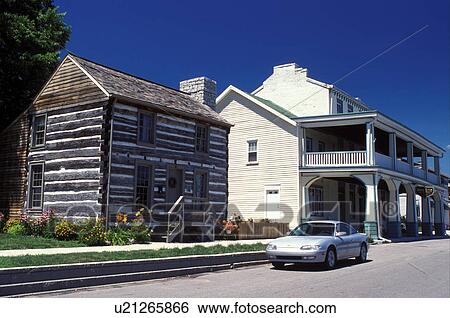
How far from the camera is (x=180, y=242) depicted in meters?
19.7

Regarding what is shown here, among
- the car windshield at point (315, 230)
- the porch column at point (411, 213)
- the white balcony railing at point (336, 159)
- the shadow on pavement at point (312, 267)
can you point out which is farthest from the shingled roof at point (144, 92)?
the porch column at point (411, 213)

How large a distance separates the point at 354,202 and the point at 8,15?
26963mm

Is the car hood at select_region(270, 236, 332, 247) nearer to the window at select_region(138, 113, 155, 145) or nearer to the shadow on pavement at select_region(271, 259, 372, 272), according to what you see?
the shadow on pavement at select_region(271, 259, 372, 272)

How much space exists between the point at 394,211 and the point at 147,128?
1882 cm

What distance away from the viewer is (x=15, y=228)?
1952cm

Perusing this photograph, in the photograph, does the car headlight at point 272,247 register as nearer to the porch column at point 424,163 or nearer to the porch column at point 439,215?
the porch column at point 424,163

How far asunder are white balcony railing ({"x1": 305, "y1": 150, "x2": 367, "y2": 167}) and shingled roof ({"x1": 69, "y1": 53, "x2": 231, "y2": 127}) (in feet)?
25.6

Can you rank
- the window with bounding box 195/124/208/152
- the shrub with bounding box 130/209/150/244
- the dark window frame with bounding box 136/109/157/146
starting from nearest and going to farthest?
the shrub with bounding box 130/209/150/244, the dark window frame with bounding box 136/109/157/146, the window with bounding box 195/124/208/152

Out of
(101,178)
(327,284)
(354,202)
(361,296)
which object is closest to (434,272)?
(327,284)

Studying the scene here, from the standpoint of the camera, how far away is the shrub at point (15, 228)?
63.2 ft

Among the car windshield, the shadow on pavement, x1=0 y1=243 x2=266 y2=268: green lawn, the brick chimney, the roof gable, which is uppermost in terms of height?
the brick chimney

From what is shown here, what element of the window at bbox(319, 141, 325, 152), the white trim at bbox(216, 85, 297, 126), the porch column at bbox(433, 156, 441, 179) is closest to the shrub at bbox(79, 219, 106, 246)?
the white trim at bbox(216, 85, 297, 126)

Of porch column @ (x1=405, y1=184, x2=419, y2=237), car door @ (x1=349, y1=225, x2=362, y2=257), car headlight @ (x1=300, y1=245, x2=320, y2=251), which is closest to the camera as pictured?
car headlight @ (x1=300, y1=245, x2=320, y2=251)

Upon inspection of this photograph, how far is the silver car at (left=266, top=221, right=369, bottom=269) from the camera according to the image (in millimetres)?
13828
